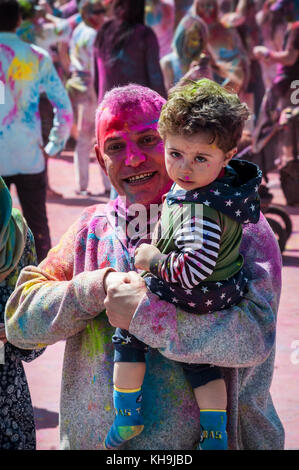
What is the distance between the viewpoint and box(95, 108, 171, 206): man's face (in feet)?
9.34

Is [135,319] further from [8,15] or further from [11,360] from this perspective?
[8,15]

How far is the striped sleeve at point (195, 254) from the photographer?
2.41 metres

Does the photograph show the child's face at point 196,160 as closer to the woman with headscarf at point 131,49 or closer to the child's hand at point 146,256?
the child's hand at point 146,256

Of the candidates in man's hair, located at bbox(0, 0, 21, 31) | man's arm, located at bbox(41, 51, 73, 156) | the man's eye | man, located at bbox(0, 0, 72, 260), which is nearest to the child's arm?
the man's eye

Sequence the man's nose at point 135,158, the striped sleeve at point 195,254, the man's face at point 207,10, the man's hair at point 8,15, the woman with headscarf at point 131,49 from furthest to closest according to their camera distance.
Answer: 1. the man's face at point 207,10
2. the woman with headscarf at point 131,49
3. the man's hair at point 8,15
4. the man's nose at point 135,158
5. the striped sleeve at point 195,254

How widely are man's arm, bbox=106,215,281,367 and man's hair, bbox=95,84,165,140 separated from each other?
0.65 m

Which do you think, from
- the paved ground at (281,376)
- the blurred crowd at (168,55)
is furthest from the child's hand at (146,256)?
the blurred crowd at (168,55)

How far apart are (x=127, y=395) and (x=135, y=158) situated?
0.73 metres

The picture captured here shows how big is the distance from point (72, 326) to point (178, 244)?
0.43m

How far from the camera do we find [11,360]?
10.6ft

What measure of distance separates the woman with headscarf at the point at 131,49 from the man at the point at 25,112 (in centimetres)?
82

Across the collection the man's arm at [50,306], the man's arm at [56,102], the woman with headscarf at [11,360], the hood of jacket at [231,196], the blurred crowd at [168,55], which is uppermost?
the hood of jacket at [231,196]

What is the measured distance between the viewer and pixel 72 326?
266 cm

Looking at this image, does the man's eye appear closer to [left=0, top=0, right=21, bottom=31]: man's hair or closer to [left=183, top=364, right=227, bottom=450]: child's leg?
[left=183, top=364, right=227, bottom=450]: child's leg
